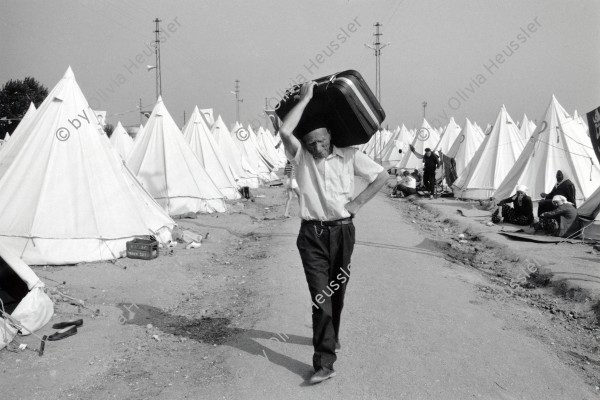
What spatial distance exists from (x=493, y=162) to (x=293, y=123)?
17285mm

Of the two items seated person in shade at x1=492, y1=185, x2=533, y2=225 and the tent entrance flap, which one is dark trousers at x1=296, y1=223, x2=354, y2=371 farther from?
seated person in shade at x1=492, y1=185, x2=533, y2=225

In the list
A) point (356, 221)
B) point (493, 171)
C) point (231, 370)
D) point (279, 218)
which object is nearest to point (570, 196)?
point (356, 221)

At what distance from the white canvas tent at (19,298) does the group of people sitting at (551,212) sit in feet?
33.5

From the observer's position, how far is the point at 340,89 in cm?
430

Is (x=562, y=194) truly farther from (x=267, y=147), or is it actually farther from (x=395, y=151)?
(x=267, y=147)

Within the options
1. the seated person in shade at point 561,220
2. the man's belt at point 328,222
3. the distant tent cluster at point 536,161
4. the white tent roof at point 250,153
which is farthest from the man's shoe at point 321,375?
the white tent roof at point 250,153

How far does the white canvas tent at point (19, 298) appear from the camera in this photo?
528 centimetres

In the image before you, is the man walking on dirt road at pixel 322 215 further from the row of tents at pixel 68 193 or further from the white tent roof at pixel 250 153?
the white tent roof at pixel 250 153

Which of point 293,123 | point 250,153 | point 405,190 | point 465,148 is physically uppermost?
point 250,153

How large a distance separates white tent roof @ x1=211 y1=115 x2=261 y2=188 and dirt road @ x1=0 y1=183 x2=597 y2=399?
16664 mm

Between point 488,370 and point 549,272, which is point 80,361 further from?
point 549,272

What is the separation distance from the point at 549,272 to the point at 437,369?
4.89 meters

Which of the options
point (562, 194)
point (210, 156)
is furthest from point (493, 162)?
point (210, 156)

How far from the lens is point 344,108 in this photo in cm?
439
